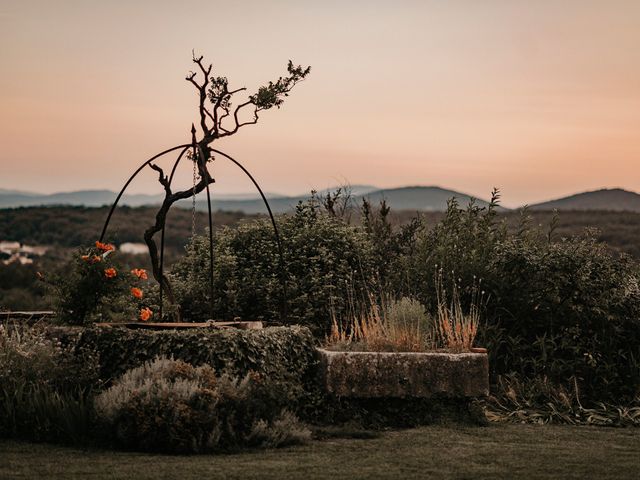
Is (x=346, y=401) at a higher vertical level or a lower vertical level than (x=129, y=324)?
lower

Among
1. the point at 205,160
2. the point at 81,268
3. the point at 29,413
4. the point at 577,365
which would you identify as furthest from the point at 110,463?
the point at 577,365

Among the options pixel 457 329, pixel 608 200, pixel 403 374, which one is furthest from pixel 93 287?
pixel 608 200

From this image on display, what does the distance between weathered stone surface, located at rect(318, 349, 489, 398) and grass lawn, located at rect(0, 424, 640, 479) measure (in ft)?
1.85

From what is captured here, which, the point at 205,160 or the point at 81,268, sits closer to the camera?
the point at 81,268

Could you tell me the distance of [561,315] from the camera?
1114 centimetres

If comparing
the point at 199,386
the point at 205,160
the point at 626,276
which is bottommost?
the point at 199,386

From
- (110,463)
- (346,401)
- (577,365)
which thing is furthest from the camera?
(577,365)

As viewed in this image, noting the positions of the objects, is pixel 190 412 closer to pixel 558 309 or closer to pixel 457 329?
pixel 457 329

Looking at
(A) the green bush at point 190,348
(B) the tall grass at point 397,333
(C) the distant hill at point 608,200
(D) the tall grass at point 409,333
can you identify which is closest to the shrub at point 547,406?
(D) the tall grass at point 409,333

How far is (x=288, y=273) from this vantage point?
1245 centimetres

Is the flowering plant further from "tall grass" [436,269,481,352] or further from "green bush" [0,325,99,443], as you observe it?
"tall grass" [436,269,481,352]

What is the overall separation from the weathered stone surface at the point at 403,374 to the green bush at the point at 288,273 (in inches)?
100.0

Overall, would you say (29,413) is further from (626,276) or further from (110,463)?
(626,276)

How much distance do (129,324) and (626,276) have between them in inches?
252
